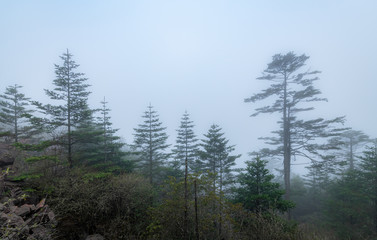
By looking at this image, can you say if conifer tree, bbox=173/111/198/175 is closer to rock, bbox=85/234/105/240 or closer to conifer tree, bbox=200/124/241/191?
conifer tree, bbox=200/124/241/191

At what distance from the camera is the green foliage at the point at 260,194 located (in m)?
8.63

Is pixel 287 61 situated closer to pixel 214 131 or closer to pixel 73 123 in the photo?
pixel 214 131

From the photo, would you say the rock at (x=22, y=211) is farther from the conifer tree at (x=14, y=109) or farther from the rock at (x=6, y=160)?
the conifer tree at (x=14, y=109)

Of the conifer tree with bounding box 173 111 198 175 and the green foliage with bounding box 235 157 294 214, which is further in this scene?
the conifer tree with bounding box 173 111 198 175

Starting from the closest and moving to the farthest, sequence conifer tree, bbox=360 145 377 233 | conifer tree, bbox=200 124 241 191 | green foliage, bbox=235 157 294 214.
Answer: green foliage, bbox=235 157 294 214
conifer tree, bbox=360 145 377 233
conifer tree, bbox=200 124 241 191

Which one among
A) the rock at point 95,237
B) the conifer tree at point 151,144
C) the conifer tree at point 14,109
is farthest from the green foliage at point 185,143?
the conifer tree at point 14,109

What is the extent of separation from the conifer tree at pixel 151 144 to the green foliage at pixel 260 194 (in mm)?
10223

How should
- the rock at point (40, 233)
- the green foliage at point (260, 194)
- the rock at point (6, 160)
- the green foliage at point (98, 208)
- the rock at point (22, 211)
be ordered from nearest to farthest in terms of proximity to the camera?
the rock at point (40, 233) < the rock at point (22, 211) < the green foliage at point (98, 208) < the rock at point (6, 160) < the green foliage at point (260, 194)

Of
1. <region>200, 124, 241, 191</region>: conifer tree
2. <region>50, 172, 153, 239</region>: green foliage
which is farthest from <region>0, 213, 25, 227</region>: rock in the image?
<region>200, 124, 241, 191</region>: conifer tree

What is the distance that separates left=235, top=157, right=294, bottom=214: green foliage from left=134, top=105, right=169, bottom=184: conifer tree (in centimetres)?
1022

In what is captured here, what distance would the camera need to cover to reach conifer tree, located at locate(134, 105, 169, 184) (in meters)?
17.0

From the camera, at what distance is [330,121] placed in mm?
14109

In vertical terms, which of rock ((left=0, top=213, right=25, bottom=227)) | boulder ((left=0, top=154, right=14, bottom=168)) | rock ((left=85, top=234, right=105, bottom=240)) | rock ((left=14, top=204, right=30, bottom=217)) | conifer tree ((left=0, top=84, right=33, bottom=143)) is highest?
conifer tree ((left=0, top=84, right=33, bottom=143))

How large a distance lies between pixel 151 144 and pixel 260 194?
12172 mm
